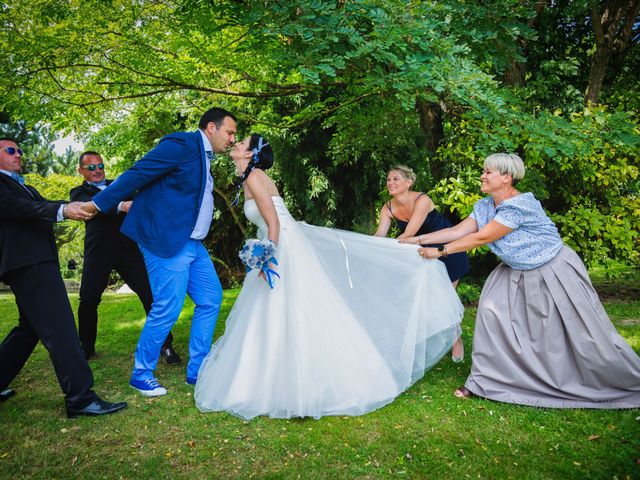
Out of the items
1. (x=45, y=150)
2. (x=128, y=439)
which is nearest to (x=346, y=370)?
(x=128, y=439)

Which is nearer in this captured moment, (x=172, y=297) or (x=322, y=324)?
(x=322, y=324)

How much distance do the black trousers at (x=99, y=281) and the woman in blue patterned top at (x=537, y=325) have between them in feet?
11.8

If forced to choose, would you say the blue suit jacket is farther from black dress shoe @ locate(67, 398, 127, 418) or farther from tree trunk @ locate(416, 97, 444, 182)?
tree trunk @ locate(416, 97, 444, 182)

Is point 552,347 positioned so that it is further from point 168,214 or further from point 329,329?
point 168,214

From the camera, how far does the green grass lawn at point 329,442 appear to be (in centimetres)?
314

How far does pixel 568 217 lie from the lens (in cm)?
779

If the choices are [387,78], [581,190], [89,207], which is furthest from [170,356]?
[581,190]

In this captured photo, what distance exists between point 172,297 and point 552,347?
3.29 metres

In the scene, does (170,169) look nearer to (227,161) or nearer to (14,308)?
(14,308)

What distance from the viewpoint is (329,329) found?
4105 mm

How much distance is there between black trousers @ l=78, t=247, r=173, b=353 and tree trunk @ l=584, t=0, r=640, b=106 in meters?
7.07

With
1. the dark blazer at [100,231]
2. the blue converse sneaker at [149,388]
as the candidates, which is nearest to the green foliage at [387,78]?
the dark blazer at [100,231]

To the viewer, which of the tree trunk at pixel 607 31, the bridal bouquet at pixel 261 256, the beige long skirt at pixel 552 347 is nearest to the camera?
the beige long skirt at pixel 552 347

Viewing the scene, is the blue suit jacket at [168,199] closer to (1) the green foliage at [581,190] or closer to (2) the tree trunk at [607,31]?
(1) the green foliage at [581,190]
